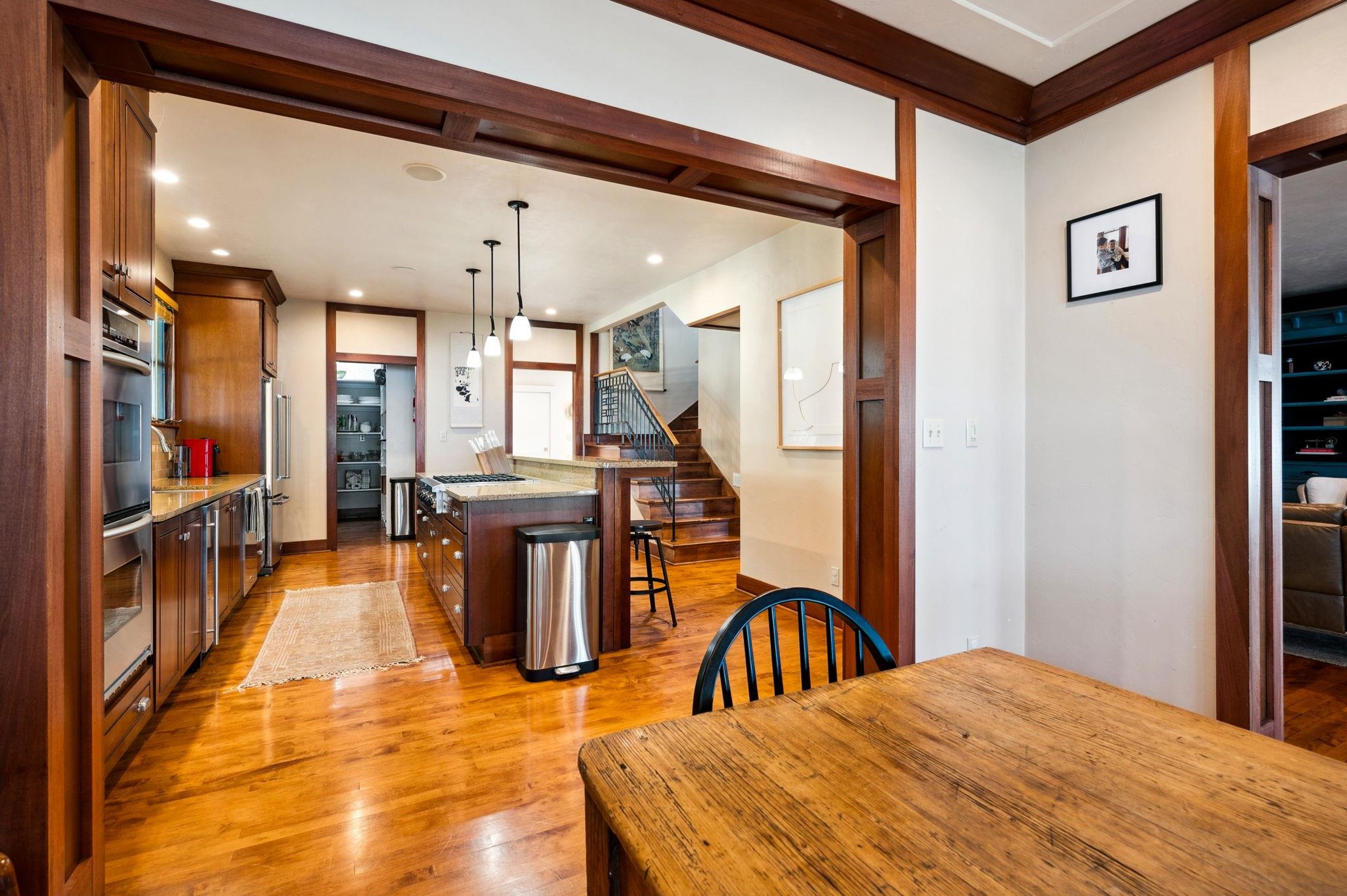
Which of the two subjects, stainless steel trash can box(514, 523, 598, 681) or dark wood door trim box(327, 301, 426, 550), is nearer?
stainless steel trash can box(514, 523, 598, 681)

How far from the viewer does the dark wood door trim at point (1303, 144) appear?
5.94ft

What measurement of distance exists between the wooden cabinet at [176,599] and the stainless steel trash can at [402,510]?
4.50m

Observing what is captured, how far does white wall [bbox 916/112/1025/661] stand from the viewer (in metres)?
2.42

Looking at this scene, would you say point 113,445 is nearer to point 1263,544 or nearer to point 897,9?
point 897,9

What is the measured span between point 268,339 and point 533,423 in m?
3.66

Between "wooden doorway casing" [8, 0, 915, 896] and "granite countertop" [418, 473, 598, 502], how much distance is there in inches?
71.9

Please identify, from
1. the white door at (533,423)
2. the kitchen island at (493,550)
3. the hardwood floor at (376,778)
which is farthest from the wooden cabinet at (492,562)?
the white door at (533,423)

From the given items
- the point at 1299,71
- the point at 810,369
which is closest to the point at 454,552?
the point at 810,369

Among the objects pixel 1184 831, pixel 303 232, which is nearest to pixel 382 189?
pixel 303 232

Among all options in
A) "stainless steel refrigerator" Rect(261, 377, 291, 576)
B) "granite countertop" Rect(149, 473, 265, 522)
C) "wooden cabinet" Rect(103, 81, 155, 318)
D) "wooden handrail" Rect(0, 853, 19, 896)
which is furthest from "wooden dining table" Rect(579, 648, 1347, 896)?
"stainless steel refrigerator" Rect(261, 377, 291, 576)

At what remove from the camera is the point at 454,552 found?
12.0 feet

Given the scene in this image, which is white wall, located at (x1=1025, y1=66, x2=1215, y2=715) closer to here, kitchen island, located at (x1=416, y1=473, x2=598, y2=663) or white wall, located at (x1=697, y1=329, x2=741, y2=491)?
kitchen island, located at (x1=416, y1=473, x2=598, y2=663)

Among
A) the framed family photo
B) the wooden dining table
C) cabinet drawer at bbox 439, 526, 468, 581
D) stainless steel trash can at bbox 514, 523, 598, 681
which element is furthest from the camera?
cabinet drawer at bbox 439, 526, 468, 581

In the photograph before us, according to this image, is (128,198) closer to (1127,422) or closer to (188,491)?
(188,491)
